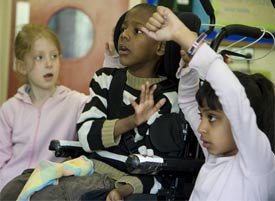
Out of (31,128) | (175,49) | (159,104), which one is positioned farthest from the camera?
(31,128)

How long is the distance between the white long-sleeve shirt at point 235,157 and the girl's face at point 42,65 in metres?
1.08

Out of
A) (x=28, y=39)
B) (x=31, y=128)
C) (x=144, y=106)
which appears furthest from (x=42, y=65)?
(x=144, y=106)

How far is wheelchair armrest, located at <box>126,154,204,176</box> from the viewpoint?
1314mm

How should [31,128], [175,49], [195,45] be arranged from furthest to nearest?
1. [31,128]
2. [175,49]
3. [195,45]

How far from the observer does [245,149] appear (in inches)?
45.6

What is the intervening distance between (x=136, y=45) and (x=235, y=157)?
0.56 metres

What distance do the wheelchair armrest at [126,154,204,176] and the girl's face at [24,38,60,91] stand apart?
95 cm

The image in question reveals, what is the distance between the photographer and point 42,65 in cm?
219

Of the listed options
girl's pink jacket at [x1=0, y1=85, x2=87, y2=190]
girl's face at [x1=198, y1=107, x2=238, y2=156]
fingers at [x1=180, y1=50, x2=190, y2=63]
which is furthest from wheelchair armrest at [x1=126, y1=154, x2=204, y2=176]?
girl's pink jacket at [x1=0, y1=85, x2=87, y2=190]

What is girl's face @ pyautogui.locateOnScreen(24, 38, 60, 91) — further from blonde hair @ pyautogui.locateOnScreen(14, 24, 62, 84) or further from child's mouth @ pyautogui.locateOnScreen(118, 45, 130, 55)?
child's mouth @ pyautogui.locateOnScreen(118, 45, 130, 55)

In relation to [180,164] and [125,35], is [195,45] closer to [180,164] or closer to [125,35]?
[180,164]

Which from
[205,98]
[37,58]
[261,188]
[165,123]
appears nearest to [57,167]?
[165,123]

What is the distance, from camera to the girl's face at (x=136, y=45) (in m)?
1.62

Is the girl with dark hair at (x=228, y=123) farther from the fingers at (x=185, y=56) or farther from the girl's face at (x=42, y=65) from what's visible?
the girl's face at (x=42, y=65)
